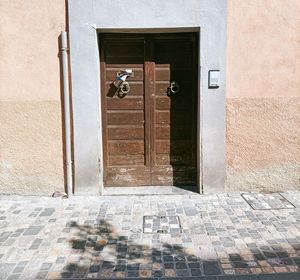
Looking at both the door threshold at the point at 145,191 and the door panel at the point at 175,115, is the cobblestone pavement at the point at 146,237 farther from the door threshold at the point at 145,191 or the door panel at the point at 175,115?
the door panel at the point at 175,115

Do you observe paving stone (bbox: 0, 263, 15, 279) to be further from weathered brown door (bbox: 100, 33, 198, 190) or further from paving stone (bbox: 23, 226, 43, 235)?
weathered brown door (bbox: 100, 33, 198, 190)

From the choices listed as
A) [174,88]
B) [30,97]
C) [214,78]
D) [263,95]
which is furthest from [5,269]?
[263,95]

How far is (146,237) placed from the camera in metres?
4.07

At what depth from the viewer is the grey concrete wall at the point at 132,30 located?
5043mm

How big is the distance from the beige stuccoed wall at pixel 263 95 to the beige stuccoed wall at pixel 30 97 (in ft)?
8.52

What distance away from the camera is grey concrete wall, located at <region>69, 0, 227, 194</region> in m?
5.04

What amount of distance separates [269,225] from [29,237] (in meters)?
2.87

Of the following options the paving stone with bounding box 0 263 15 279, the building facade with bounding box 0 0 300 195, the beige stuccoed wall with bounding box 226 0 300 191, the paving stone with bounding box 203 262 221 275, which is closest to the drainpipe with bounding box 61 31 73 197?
the building facade with bounding box 0 0 300 195

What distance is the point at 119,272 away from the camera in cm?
338

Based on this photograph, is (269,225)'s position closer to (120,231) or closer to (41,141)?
(120,231)

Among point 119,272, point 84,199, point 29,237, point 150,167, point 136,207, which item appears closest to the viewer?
point 119,272

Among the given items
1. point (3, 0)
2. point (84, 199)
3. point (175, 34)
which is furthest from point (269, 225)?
point (3, 0)

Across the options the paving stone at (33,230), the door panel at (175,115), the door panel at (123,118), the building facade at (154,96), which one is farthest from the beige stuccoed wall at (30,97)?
the door panel at (175,115)

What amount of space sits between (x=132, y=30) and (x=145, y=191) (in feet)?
8.07
